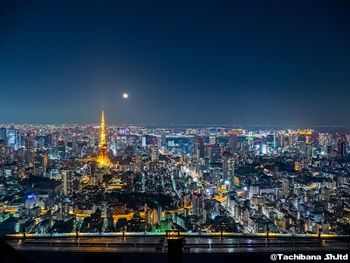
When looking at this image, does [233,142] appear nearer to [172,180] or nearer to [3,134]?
[172,180]

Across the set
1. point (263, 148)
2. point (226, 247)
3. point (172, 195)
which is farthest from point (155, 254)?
point (263, 148)

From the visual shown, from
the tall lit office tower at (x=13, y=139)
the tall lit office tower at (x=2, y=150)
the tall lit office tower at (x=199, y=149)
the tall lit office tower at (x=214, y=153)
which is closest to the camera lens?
the tall lit office tower at (x=2, y=150)

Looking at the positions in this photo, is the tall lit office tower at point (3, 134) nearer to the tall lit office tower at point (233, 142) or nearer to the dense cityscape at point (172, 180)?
the dense cityscape at point (172, 180)

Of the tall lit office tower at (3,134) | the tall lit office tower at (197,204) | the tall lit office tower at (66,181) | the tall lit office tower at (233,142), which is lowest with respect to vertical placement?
the tall lit office tower at (197,204)

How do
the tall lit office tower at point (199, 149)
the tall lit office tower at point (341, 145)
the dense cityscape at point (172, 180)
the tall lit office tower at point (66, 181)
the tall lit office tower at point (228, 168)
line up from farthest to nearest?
1. the tall lit office tower at point (199, 149)
2. the tall lit office tower at point (341, 145)
3. the tall lit office tower at point (228, 168)
4. the tall lit office tower at point (66, 181)
5. the dense cityscape at point (172, 180)

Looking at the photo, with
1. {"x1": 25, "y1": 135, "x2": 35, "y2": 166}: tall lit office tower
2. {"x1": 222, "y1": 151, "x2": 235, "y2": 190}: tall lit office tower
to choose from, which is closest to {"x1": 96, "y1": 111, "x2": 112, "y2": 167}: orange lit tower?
{"x1": 25, "y1": 135, "x2": 35, "y2": 166}: tall lit office tower

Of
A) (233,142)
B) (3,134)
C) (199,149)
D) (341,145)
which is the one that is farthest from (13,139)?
(341,145)

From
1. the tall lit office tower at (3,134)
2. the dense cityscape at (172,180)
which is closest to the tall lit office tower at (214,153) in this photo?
the dense cityscape at (172,180)

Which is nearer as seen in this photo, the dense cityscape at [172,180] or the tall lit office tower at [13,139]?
the dense cityscape at [172,180]
